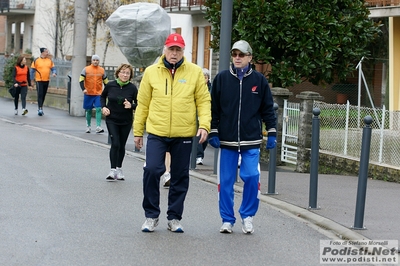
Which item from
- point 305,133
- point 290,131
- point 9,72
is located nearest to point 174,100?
point 305,133

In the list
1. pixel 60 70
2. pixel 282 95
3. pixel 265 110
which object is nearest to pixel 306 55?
pixel 282 95

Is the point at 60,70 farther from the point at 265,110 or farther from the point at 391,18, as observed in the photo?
the point at 265,110

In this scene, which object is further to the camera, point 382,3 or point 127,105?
point 382,3

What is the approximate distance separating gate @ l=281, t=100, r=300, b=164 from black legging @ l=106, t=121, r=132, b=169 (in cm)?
441

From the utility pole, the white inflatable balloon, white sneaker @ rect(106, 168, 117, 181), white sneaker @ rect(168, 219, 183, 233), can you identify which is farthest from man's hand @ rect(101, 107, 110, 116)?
the utility pole

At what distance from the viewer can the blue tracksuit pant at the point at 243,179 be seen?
884cm

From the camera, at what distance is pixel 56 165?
1405cm

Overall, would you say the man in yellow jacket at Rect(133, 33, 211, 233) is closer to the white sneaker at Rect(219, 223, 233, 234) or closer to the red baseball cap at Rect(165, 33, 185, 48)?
the red baseball cap at Rect(165, 33, 185, 48)

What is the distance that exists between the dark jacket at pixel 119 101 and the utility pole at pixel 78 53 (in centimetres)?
1309

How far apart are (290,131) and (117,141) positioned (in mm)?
4730

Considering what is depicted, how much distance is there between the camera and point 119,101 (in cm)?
1256

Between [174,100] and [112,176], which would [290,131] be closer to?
[112,176]

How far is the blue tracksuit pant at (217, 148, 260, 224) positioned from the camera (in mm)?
8844

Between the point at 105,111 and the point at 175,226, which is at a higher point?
the point at 105,111
